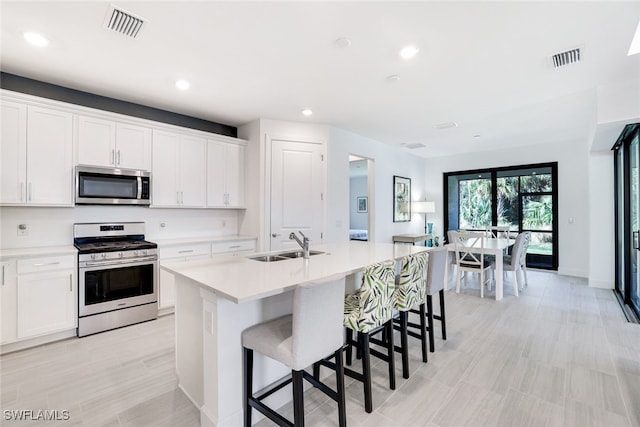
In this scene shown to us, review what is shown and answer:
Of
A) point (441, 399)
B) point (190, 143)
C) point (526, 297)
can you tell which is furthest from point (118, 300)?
point (526, 297)

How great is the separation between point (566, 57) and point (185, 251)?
4536 mm

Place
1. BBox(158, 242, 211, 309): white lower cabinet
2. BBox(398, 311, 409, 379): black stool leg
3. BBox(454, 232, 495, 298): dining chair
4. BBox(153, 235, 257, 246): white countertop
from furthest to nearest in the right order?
A: BBox(454, 232, 495, 298): dining chair < BBox(153, 235, 257, 246): white countertop < BBox(158, 242, 211, 309): white lower cabinet < BBox(398, 311, 409, 379): black stool leg

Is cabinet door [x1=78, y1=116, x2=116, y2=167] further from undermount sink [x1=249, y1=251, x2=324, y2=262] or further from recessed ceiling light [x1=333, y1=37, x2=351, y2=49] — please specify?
recessed ceiling light [x1=333, y1=37, x2=351, y2=49]

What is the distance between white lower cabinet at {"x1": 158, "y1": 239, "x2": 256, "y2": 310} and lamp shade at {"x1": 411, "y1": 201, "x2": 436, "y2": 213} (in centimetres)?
441

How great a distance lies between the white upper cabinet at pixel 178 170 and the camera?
379 centimetres

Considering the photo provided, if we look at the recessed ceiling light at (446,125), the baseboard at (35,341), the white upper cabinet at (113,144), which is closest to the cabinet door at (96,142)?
the white upper cabinet at (113,144)

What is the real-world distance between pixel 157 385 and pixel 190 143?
299 centimetres

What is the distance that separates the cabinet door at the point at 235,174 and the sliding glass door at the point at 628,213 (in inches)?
194

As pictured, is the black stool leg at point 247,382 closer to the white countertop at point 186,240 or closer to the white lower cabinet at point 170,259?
the white lower cabinet at point 170,259

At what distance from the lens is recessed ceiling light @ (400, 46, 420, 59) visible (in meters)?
2.51

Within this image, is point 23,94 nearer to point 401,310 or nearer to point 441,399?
point 401,310

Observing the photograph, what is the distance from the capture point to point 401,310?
2.30 m

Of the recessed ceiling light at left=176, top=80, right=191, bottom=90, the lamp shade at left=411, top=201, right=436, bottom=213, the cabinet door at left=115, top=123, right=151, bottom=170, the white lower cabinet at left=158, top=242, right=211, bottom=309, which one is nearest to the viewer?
the recessed ceiling light at left=176, top=80, right=191, bottom=90

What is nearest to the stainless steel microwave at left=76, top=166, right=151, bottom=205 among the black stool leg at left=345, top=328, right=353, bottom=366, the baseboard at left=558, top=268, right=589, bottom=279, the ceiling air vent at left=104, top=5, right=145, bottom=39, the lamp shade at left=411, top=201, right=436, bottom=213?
the ceiling air vent at left=104, top=5, right=145, bottom=39
